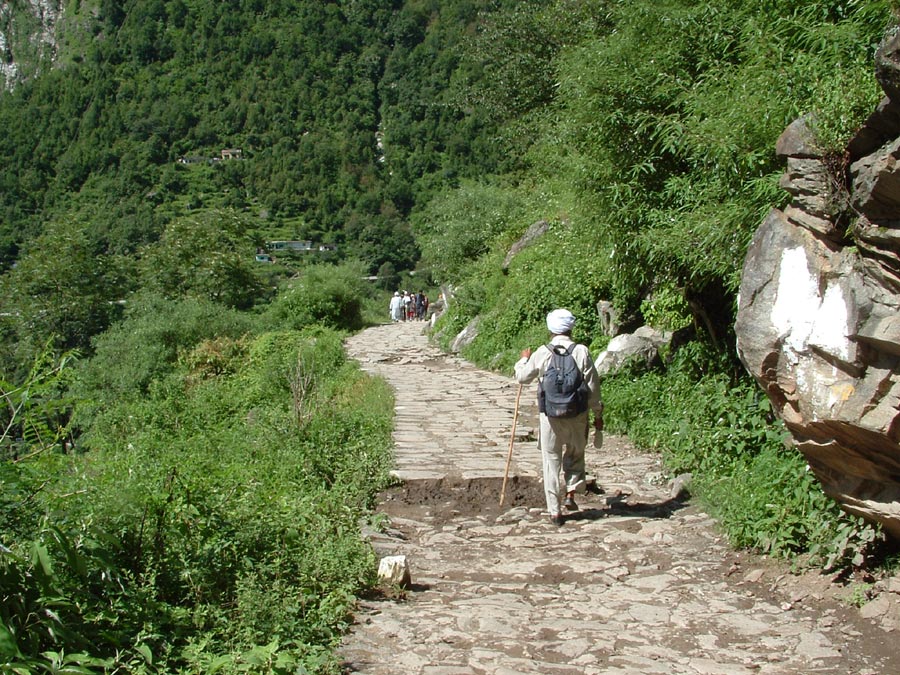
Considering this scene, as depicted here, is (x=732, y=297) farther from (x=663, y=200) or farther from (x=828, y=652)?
(x=828, y=652)

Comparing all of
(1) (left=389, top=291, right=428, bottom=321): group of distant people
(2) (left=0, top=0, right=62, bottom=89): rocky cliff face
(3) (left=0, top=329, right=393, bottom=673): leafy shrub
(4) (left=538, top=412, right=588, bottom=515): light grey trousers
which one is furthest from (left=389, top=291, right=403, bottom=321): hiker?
(2) (left=0, top=0, right=62, bottom=89): rocky cliff face

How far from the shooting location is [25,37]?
115 meters

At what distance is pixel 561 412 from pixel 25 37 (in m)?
129

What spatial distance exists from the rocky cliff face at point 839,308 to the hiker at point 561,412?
1.44 metres

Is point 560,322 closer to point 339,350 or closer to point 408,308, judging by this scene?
point 339,350

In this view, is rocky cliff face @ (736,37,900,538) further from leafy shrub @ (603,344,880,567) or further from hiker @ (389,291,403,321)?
hiker @ (389,291,403,321)

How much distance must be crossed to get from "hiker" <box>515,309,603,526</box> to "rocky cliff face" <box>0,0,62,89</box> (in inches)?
4698

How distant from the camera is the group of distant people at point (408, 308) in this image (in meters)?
38.2

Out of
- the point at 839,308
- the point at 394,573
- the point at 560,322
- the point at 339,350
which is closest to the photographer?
the point at 839,308

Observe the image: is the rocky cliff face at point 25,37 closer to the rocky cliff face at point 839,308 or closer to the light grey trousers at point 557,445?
the light grey trousers at point 557,445

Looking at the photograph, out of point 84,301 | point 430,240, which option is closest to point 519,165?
point 430,240

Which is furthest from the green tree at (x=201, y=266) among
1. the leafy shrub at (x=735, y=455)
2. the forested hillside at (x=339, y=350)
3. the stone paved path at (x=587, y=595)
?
the stone paved path at (x=587, y=595)

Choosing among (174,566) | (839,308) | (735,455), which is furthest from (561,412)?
(174,566)

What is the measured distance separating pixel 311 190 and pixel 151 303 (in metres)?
69.2
